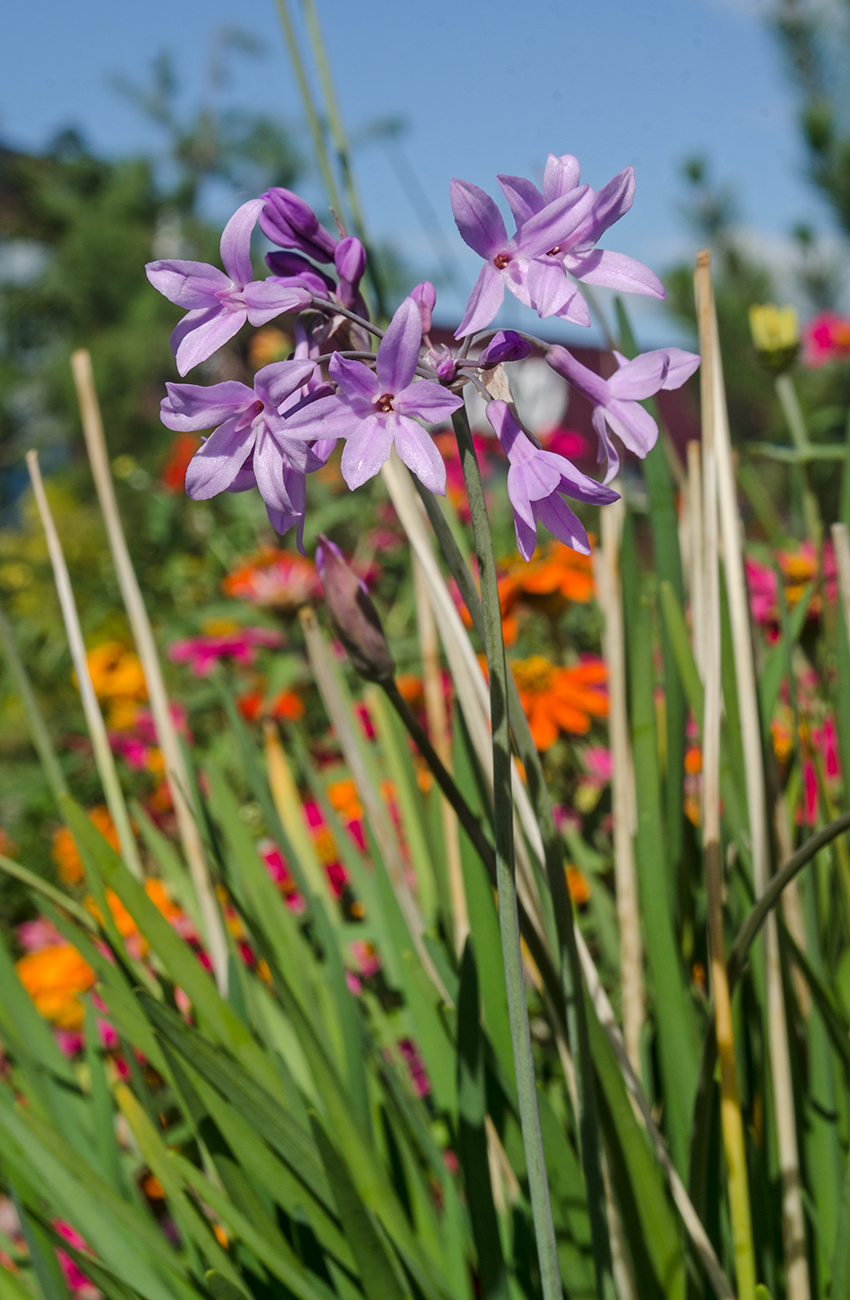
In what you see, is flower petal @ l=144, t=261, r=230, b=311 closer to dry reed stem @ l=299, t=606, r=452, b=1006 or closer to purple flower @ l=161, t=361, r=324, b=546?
purple flower @ l=161, t=361, r=324, b=546

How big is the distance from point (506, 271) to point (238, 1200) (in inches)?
15.4

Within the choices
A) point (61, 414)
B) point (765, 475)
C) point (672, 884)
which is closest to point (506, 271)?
point (672, 884)

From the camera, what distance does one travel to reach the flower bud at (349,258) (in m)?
0.30

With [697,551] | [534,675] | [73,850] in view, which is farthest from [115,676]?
[697,551]

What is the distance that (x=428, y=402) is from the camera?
27 cm

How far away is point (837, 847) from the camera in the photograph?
484mm

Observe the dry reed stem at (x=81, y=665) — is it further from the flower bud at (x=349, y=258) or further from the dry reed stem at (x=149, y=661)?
the flower bud at (x=349, y=258)

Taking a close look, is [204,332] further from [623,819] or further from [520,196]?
[623,819]

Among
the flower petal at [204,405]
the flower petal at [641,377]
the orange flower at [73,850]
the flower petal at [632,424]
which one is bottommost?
the orange flower at [73,850]

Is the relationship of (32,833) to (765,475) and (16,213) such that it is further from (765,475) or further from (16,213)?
(16,213)

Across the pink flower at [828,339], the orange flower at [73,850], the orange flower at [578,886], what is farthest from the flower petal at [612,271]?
the pink flower at [828,339]

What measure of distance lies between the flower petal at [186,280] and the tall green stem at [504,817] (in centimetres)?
9

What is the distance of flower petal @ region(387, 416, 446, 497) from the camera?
0.86 ft

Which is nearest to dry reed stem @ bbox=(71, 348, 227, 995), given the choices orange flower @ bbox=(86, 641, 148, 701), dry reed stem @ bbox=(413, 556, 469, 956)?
dry reed stem @ bbox=(413, 556, 469, 956)
